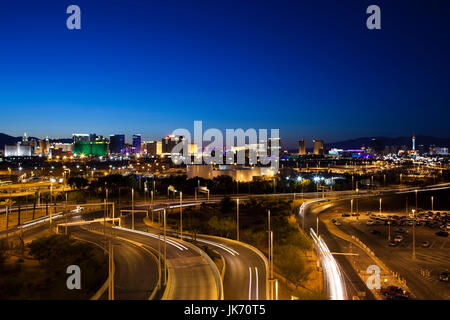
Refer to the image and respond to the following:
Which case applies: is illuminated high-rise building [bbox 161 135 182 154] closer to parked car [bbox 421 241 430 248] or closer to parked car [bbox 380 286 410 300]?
parked car [bbox 421 241 430 248]

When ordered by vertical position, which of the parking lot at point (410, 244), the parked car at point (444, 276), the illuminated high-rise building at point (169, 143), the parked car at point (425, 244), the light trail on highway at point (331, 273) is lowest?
the parking lot at point (410, 244)

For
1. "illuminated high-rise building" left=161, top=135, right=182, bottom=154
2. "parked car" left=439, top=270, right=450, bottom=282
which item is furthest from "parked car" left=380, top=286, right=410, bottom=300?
"illuminated high-rise building" left=161, top=135, right=182, bottom=154

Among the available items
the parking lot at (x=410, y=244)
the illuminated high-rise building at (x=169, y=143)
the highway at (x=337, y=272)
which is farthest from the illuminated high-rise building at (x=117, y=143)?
the highway at (x=337, y=272)

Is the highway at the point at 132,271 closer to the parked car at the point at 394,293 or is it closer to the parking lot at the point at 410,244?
the parked car at the point at 394,293

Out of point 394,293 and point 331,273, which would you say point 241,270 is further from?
point 394,293

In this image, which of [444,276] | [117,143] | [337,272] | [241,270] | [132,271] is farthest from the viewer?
[117,143]

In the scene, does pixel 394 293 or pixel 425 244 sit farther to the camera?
pixel 425 244

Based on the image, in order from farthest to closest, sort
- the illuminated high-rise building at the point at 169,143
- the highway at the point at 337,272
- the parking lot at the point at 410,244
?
1. the illuminated high-rise building at the point at 169,143
2. the parking lot at the point at 410,244
3. the highway at the point at 337,272

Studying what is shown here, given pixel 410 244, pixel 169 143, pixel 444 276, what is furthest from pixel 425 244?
pixel 169 143
